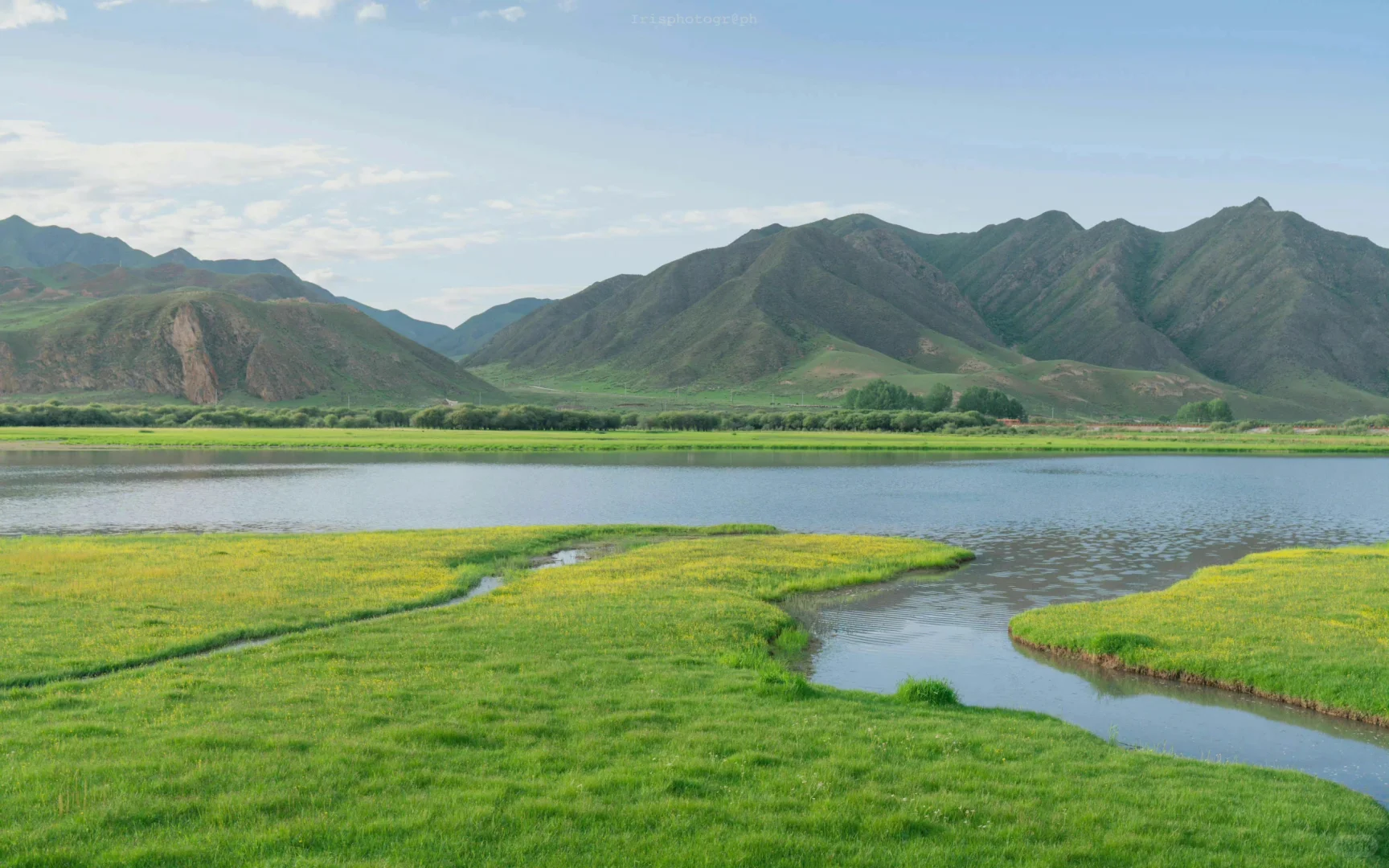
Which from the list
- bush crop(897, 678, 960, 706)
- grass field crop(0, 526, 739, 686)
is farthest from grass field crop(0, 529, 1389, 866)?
grass field crop(0, 526, 739, 686)

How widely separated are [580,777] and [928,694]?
8.66 m

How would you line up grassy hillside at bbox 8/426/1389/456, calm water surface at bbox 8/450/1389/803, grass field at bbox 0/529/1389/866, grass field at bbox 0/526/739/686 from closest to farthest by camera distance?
grass field at bbox 0/529/1389/866, calm water surface at bbox 8/450/1389/803, grass field at bbox 0/526/739/686, grassy hillside at bbox 8/426/1389/456

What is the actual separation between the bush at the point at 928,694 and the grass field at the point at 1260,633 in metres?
7.41

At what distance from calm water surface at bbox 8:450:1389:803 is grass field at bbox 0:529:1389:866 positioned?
448 cm

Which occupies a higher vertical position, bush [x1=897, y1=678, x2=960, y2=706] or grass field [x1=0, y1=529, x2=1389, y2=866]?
grass field [x1=0, y1=529, x2=1389, y2=866]

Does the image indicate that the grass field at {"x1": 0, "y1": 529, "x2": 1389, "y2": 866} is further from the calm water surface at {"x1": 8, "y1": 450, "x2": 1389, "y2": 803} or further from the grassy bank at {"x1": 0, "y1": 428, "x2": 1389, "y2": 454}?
the grassy bank at {"x1": 0, "y1": 428, "x2": 1389, "y2": 454}

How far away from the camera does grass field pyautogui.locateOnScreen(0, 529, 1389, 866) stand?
1129 centimetres

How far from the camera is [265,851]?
10883mm

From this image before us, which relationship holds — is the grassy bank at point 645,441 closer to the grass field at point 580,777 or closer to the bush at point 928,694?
the bush at point 928,694

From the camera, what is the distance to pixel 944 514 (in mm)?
61562

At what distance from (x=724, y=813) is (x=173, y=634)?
16.3 meters

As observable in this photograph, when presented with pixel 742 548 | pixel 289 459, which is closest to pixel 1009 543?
pixel 742 548

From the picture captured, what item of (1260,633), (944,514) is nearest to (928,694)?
(1260,633)

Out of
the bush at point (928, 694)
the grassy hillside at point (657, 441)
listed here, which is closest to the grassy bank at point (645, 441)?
the grassy hillside at point (657, 441)
